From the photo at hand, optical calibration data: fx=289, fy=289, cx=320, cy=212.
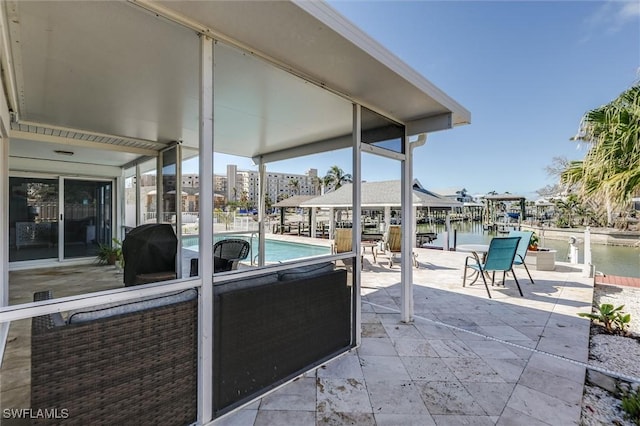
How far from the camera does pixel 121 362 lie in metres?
1.51

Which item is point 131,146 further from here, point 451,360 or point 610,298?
point 610,298

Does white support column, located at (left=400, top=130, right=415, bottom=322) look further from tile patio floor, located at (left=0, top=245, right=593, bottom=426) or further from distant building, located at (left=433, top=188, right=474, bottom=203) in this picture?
distant building, located at (left=433, top=188, right=474, bottom=203)

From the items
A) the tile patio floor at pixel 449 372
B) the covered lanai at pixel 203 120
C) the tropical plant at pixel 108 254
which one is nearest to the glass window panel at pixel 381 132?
the covered lanai at pixel 203 120

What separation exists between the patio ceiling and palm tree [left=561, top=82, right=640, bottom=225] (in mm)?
1718

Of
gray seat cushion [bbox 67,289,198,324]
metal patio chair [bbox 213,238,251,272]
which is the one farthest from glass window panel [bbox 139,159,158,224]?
gray seat cushion [bbox 67,289,198,324]

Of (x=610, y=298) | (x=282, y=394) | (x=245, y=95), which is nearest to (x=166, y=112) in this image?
(x=245, y=95)

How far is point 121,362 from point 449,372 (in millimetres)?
2443

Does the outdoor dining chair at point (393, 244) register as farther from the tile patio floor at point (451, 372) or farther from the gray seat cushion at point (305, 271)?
the gray seat cushion at point (305, 271)

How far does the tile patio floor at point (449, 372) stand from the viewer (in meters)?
1.96

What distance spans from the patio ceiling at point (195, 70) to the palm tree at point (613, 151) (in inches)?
67.6

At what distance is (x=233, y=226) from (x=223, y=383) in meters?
4.08

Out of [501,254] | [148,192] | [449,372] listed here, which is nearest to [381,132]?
[449,372]

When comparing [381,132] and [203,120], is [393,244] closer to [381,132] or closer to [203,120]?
[381,132]

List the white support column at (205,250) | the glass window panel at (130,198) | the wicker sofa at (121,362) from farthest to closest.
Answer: the glass window panel at (130,198), the white support column at (205,250), the wicker sofa at (121,362)
